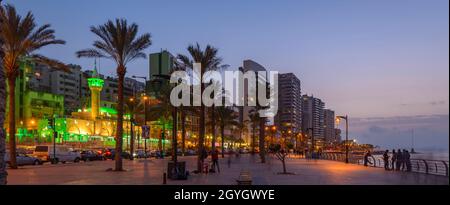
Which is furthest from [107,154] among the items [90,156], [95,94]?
[95,94]

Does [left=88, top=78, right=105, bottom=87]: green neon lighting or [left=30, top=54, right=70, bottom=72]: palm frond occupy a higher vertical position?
[left=88, top=78, right=105, bottom=87]: green neon lighting

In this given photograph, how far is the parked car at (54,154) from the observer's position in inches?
1922

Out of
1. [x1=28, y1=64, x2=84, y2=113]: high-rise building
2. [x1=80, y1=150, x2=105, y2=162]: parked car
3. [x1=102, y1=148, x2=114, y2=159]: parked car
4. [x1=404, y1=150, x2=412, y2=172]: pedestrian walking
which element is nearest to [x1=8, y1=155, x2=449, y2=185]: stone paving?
[x1=404, y1=150, x2=412, y2=172]: pedestrian walking

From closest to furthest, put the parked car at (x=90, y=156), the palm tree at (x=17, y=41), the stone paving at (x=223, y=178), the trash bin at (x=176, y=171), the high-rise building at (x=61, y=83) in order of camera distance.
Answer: the stone paving at (x=223, y=178) < the trash bin at (x=176, y=171) < the palm tree at (x=17, y=41) < the parked car at (x=90, y=156) < the high-rise building at (x=61, y=83)

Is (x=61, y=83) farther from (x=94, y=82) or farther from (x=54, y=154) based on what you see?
(x=54, y=154)

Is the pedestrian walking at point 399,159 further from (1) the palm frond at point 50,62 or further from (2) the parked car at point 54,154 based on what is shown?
(2) the parked car at point 54,154

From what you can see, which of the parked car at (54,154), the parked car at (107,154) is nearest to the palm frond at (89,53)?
the parked car at (54,154)

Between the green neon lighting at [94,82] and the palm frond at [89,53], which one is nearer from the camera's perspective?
the palm frond at [89,53]

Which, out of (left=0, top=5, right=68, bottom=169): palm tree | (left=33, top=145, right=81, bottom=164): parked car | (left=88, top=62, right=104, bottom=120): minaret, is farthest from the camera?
(left=88, top=62, right=104, bottom=120): minaret

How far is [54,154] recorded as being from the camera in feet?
162

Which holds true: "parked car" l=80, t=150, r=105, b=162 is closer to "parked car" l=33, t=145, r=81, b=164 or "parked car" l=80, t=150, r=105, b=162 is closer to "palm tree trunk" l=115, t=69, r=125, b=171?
"parked car" l=33, t=145, r=81, b=164

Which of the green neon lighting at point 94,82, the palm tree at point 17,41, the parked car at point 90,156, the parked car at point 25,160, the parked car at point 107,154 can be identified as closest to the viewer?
the palm tree at point 17,41

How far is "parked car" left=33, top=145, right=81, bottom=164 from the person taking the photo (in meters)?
48.8

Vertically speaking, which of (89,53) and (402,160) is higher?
(89,53)
